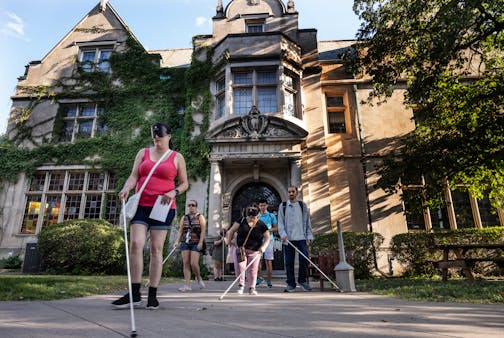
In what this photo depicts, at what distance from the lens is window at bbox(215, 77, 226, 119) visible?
13.3m

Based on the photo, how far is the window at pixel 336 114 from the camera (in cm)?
1434

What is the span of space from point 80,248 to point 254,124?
7598 millimetres

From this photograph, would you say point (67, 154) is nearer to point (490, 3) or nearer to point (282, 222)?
point (282, 222)

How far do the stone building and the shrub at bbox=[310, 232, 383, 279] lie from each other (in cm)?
209

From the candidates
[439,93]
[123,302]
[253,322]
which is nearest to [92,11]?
[439,93]

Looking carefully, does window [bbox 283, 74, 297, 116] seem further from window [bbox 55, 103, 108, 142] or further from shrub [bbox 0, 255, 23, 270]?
shrub [bbox 0, 255, 23, 270]

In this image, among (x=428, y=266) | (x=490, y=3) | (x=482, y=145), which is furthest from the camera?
(x=428, y=266)

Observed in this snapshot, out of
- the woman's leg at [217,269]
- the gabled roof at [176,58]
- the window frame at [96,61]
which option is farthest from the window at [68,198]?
the gabled roof at [176,58]

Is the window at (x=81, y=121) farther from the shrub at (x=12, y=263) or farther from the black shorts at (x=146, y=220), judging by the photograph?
the black shorts at (x=146, y=220)

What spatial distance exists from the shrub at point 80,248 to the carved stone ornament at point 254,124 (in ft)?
20.5

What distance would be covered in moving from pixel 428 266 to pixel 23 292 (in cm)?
1081

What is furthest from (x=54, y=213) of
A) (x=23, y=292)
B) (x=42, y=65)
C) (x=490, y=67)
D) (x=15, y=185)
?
(x=490, y=67)

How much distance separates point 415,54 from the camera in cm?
958

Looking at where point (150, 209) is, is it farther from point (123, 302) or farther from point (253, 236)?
point (253, 236)
